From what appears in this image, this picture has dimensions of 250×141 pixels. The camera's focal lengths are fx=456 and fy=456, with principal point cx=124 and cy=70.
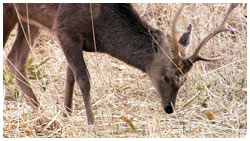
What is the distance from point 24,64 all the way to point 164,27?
208 cm

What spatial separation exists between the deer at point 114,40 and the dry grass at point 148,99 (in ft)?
0.83

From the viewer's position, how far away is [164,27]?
6.54 m

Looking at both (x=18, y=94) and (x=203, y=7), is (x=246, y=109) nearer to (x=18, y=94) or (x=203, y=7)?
(x=203, y=7)

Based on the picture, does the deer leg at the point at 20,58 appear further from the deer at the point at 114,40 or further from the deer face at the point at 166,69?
the deer face at the point at 166,69

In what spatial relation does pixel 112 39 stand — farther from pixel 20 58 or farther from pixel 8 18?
pixel 20 58

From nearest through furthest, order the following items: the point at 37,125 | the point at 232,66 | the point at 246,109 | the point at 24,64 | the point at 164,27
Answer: the point at 37,125 < the point at 246,109 < the point at 24,64 < the point at 232,66 < the point at 164,27

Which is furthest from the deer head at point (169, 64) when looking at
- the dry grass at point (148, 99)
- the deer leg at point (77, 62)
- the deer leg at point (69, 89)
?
the deer leg at point (69, 89)

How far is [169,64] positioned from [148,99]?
1060 mm

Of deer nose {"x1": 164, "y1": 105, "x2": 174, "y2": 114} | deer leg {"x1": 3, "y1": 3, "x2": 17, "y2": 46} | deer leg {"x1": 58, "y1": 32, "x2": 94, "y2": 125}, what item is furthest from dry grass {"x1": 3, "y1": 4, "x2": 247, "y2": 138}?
deer leg {"x1": 3, "y1": 3, "x2": 17, "y2": 46}

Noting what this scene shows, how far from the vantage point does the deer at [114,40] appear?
15.9ft

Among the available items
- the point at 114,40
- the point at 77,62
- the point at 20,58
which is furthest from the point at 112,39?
the point at 20,58

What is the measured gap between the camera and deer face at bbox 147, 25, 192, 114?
4891 mm

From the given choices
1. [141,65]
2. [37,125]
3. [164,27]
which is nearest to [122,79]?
[164,27]

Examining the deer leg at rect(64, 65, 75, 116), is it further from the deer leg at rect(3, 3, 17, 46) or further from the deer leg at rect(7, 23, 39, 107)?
the deer leg at rect(3, 3, 17, 46)
